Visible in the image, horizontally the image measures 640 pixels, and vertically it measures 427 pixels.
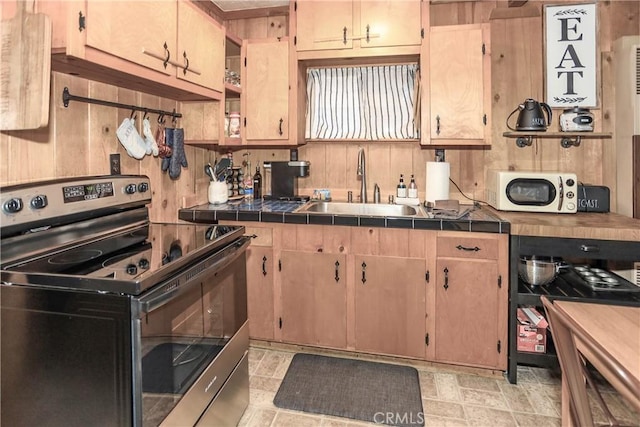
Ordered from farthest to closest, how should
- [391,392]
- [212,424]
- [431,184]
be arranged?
[431,184]
[391,392]
[212,424]

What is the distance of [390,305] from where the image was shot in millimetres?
2279

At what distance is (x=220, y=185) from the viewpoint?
2693 mm

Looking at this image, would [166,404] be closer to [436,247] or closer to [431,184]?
[436,247]

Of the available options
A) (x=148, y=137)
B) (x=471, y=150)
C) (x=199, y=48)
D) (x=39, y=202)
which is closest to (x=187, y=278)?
(x=39, y=202)

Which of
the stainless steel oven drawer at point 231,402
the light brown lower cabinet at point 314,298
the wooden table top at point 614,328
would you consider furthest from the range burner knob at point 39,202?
the wooden table top at point 614,328

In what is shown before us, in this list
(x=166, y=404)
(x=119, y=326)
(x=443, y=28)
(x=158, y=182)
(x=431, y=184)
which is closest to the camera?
(x=119, y=326)

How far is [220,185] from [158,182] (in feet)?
1.63

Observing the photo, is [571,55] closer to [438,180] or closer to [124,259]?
[438,180]

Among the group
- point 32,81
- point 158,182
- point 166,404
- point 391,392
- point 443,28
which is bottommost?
point 391,392

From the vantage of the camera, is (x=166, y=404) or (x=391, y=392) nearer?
(x=166, y=404)

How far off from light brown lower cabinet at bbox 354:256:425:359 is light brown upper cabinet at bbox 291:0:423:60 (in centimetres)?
136

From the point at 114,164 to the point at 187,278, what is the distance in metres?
1.00

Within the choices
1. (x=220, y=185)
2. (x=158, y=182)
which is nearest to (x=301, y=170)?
(x=220, y=185)

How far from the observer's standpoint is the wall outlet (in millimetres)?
1892
